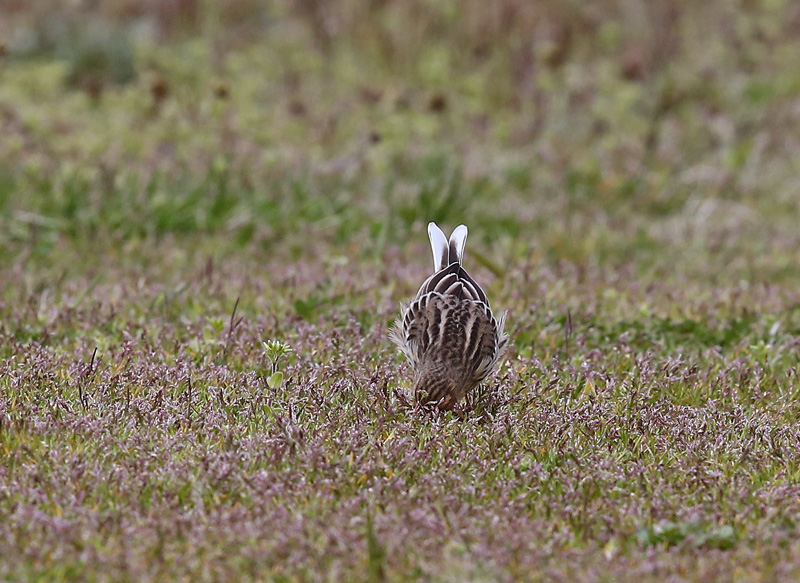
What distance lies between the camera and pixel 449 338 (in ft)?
16.3

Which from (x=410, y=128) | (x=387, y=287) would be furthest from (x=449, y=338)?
(x=410, y=128)

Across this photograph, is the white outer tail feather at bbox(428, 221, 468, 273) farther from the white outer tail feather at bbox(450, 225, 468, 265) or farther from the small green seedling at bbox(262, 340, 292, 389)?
the small green seedling at bbox(262, 340, 292, 389)

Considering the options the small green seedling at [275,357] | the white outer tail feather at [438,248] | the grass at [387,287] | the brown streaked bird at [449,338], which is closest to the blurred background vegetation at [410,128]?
the grass at [387,287]

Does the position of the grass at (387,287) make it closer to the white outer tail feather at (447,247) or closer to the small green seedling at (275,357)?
the small green seedling at (275,357)

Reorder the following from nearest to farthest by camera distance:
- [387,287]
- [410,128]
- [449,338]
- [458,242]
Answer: [449,338] < [458,242] < [387,287] < [410,128]

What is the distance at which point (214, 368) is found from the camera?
520 cm

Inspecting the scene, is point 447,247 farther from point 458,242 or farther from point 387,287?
point 387,287

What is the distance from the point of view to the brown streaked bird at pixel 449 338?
4.82 m

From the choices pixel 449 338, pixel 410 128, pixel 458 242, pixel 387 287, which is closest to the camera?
pixel 449 338

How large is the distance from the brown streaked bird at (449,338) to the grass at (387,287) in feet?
0.43

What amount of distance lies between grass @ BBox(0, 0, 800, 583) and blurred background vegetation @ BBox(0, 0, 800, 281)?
0.04 metres

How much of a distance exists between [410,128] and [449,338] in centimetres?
667

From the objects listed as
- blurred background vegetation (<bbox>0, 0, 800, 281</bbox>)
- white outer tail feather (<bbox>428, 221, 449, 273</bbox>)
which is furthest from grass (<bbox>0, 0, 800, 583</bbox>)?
white outer tail feather (<bbox>428, 221, 449, 273</bbox>)

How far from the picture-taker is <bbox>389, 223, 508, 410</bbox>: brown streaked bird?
482 cm
